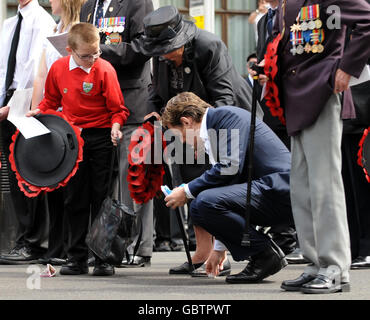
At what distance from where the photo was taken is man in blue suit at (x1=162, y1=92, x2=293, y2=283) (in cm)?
601

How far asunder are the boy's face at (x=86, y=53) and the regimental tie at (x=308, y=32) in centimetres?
176

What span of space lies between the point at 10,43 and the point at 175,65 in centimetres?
191

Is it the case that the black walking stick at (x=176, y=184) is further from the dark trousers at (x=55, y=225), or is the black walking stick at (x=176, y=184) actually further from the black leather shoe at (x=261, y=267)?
the dark trousers at (x=55, y=225)

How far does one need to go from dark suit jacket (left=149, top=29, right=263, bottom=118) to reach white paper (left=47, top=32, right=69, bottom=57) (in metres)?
0.72

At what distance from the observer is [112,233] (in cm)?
646

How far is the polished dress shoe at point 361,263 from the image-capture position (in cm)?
688

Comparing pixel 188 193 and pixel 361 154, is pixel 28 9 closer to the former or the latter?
pixel 188 193

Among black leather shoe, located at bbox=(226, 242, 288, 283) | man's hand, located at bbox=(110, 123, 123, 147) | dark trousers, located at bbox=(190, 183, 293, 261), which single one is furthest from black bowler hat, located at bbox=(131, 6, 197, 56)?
black leather shoe, located at bbox=(226, 242, 288, 283)

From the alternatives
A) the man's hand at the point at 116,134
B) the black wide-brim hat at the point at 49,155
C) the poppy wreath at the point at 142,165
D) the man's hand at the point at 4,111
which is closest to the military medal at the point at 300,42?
the poppy wreath at the point at 142,165

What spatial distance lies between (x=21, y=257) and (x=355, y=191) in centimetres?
269
